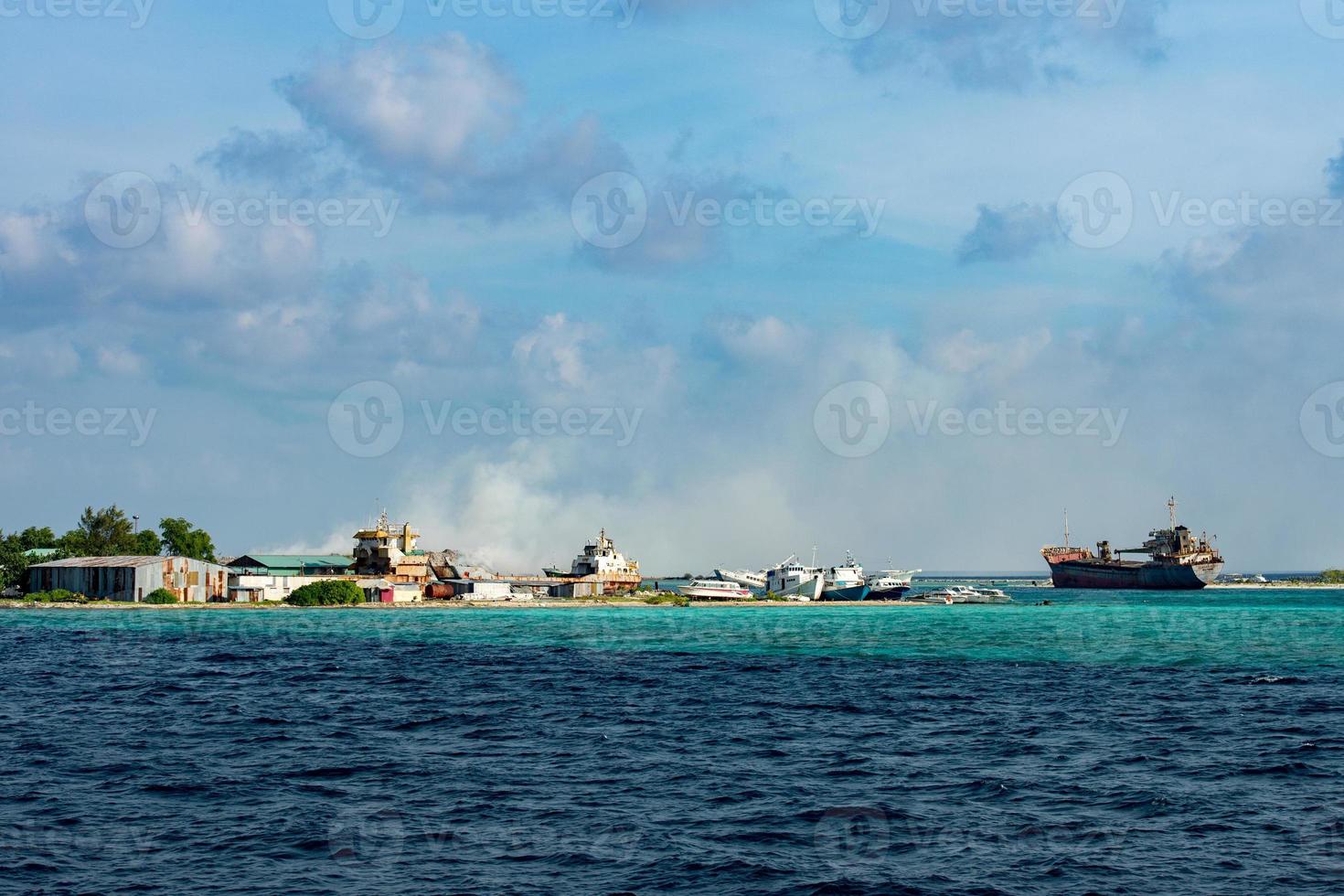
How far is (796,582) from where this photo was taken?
6988 inches

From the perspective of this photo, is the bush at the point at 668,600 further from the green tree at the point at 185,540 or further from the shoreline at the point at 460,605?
the green tree at the point at 185,540

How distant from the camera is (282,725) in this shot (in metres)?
38.6

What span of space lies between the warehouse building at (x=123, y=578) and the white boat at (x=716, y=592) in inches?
2679

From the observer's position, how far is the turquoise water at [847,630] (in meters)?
72.6

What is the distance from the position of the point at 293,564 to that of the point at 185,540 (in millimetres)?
22735

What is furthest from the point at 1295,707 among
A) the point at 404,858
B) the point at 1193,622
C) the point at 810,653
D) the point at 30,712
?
the point at 1193,622

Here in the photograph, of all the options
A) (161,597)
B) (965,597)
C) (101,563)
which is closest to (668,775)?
(161,597)

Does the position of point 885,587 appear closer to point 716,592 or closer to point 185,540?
point 716,592

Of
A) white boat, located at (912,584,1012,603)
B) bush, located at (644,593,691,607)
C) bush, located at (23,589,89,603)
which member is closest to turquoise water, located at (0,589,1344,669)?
bush, located at (23,589,89,603)

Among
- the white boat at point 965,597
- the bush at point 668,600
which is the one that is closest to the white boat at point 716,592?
the bush at point 668,600

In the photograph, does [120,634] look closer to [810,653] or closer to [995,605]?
[810,653]

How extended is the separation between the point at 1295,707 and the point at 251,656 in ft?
176

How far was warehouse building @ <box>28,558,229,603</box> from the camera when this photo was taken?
399 ft

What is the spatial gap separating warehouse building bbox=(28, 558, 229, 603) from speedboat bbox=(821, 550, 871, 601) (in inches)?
3631
